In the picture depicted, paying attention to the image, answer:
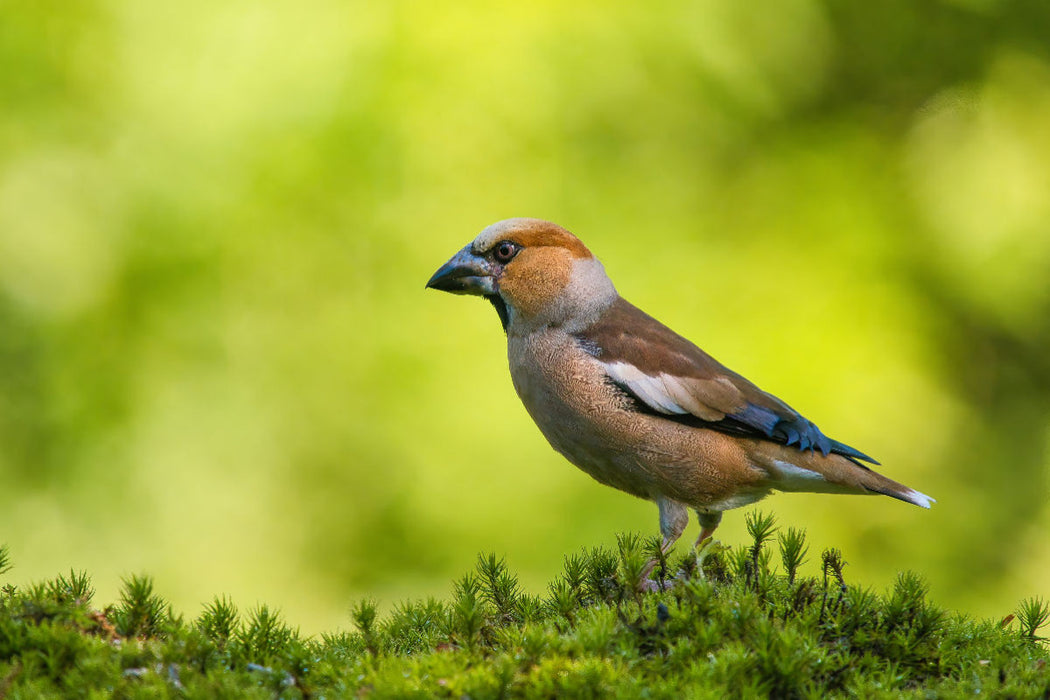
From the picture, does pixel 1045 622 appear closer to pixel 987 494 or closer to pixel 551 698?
pixel 551 698

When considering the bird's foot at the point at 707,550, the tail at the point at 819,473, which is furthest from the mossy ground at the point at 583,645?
the tail at the point at 819,473

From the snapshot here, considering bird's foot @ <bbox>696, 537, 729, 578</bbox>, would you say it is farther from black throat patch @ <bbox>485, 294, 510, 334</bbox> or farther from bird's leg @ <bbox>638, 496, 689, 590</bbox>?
black throat patch @ <bbox>485, 294, 510, 334</bbox>

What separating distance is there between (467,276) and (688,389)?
1.38 metres

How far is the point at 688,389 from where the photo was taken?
5.84 meters

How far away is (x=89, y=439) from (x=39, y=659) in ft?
17.1

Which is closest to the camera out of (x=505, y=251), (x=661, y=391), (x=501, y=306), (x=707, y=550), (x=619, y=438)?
(x=707, y=550)

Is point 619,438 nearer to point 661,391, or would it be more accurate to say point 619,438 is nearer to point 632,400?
point 632,400

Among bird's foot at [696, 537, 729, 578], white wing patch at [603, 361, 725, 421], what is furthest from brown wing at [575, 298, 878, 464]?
bird's foot at [696, 537, 729, 578]

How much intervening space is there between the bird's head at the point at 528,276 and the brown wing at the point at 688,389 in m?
0.18

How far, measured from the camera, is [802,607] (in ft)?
14.9

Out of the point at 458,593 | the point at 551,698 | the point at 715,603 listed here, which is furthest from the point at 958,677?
the point at 458,593

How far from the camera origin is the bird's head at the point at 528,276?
237 inches

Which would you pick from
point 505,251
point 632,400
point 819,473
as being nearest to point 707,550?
point 632,400

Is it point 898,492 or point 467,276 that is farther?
point 467,276
